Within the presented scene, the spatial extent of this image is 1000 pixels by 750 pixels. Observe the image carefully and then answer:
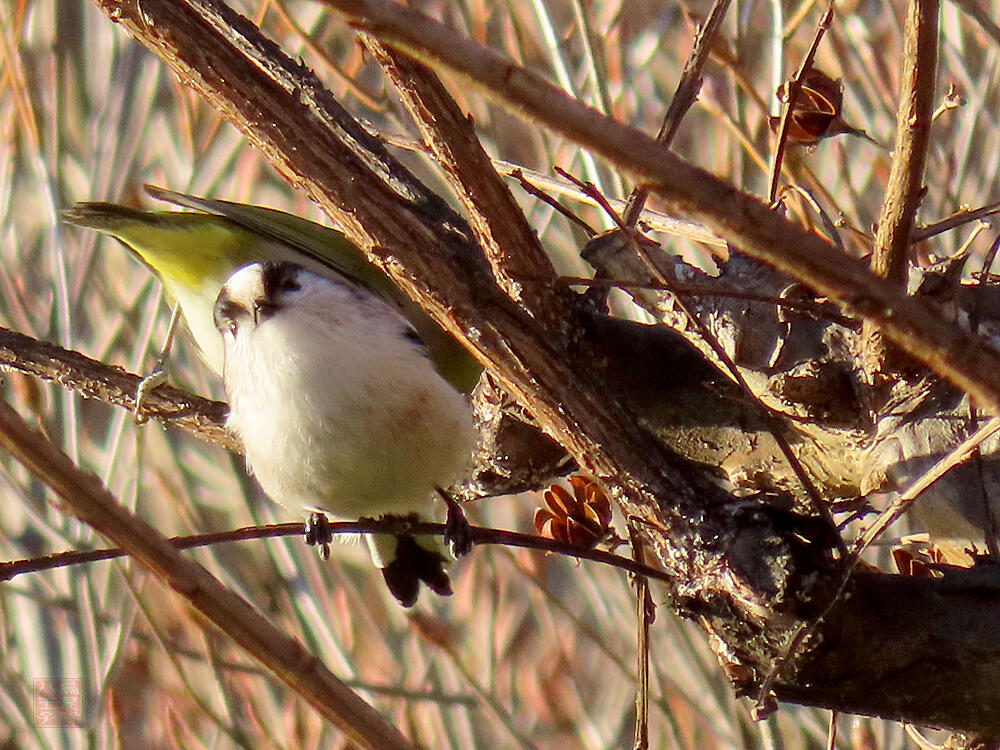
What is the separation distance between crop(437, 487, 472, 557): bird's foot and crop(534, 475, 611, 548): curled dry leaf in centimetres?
12

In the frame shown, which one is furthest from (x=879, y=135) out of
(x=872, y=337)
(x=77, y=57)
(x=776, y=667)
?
(x=77, y=57)

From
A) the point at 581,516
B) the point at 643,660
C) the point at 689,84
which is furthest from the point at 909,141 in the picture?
the point at 581,516

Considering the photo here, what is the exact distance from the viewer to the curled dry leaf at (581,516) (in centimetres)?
148

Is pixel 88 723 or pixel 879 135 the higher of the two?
pixel 879 135

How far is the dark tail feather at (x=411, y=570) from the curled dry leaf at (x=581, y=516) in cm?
37

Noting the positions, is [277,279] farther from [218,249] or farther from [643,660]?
[643,660]

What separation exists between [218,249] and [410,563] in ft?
2.33

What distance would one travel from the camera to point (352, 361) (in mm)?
1534

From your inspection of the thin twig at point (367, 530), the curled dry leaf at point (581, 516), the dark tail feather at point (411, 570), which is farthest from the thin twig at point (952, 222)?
the dark tail feather at point (411, 570)

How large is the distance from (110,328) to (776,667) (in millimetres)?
2394

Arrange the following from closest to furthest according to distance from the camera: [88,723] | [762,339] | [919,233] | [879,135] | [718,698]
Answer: [919,233] → [762,339] → [718,698] → [879,135] → [88,723]

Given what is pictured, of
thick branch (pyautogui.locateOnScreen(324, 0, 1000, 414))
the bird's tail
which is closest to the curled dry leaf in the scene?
the bird's tail

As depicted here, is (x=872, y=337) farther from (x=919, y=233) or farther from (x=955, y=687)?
(x=955, y=687)

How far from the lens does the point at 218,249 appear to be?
208cm
